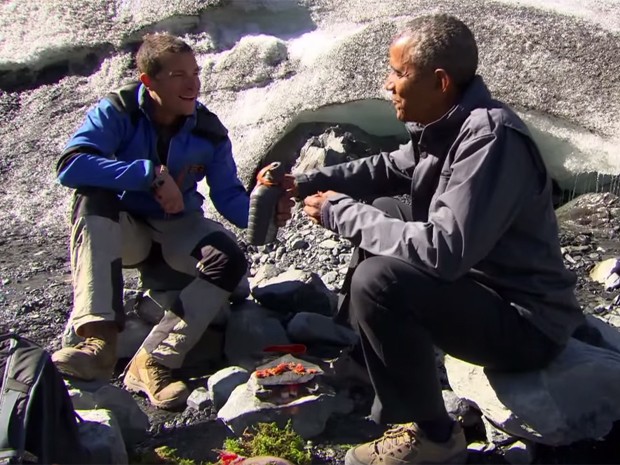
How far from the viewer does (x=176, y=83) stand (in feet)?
15.9

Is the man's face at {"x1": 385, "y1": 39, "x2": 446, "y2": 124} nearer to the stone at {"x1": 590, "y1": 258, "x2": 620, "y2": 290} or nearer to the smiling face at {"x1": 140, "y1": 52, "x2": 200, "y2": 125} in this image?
the smiling face at {"x1": 140, "y1": 52, "x2": 200, "y2": 125}

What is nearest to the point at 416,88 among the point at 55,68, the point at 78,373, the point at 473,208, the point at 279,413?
the point at 473,208

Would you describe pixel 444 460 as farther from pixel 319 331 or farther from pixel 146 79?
pixel 146 79

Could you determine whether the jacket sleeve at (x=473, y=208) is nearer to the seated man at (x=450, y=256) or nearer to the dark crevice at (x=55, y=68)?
the seated man at (x=450, y=256)

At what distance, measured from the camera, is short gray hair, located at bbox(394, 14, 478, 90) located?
11.4ft

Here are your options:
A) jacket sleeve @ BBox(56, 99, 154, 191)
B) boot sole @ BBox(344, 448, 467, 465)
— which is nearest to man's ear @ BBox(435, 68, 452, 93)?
boot sole @ BBox(344, 448, 467, 465)

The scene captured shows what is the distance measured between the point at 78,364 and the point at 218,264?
90cm

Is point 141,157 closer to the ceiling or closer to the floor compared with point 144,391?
closer to the ceiling

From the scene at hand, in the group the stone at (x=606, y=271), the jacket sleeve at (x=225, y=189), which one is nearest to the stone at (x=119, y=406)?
the jacket sleeve at (x=225, y=189)

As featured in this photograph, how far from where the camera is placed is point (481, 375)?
12.5 ft

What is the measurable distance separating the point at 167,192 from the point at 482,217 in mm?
1966

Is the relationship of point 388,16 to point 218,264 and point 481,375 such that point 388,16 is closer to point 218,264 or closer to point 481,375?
point 218,264

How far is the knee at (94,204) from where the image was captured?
4586 mm

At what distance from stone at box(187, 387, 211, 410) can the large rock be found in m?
1.47
